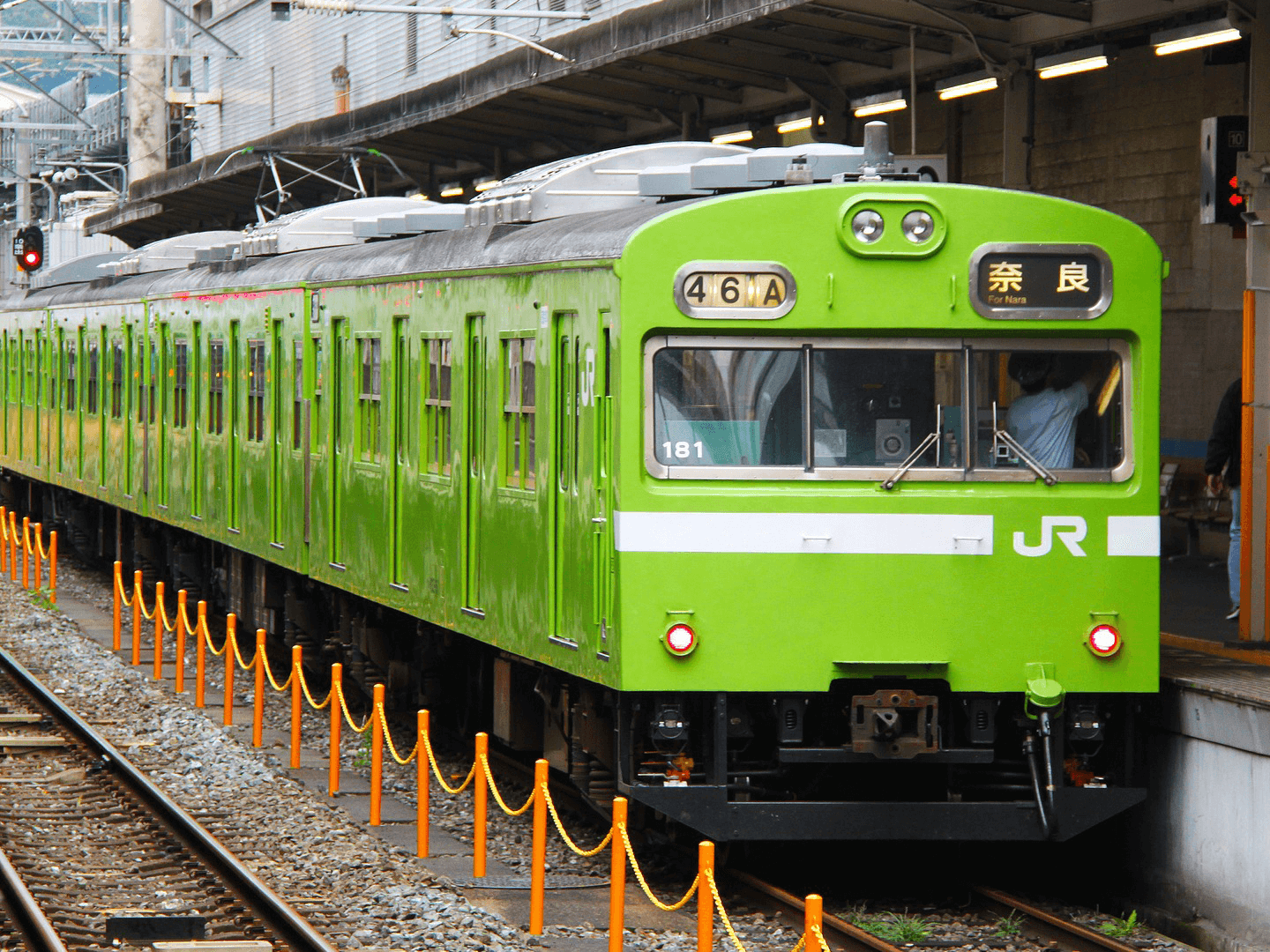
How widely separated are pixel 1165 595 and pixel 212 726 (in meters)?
6.33

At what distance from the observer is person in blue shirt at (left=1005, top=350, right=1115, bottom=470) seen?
8703 millimetres

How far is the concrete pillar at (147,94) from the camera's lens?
129ft

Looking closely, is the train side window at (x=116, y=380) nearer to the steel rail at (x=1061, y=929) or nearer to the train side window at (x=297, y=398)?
the train side window at (x=297, y=398)

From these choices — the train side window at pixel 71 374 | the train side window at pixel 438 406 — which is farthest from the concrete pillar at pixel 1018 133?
the train side window at pixel 71 374

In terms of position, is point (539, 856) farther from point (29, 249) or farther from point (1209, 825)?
point (29, 249)

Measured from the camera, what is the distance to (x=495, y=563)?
10.2 metres

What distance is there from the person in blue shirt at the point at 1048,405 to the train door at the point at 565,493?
187 cm

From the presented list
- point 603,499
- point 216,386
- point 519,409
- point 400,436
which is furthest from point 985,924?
point 216,386

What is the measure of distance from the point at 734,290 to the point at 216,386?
945cm

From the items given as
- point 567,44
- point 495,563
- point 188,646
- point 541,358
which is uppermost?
point 567,44

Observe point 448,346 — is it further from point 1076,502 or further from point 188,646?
point 188,646

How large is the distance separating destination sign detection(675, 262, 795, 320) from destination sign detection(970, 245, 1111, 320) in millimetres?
811

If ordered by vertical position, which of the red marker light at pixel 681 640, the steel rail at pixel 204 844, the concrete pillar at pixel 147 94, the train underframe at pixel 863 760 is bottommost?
the steel rail at pixel 204 844

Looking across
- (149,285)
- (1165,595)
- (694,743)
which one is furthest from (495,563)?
(149,285)
